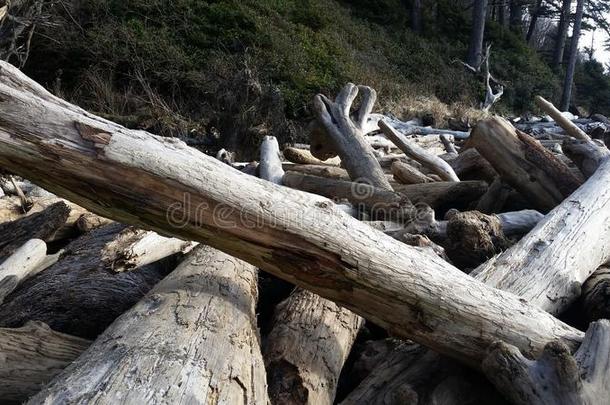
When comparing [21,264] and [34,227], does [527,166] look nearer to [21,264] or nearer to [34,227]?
[21,264]

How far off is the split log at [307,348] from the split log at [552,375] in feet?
2.16

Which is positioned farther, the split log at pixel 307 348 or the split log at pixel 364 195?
the split log at pixel 364 195

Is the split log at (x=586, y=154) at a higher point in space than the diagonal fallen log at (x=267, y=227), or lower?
higher

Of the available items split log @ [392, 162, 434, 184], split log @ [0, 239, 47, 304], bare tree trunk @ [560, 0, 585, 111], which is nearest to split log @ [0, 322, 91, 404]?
split log @ [0, 239, 47, 304]

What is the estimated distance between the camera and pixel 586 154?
4617 mm

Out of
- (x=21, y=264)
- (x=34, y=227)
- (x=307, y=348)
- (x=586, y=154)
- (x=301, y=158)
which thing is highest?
(x=586, y=154)

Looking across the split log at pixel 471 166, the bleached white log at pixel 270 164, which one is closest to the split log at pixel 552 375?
the bleached white log at pixel 270 164

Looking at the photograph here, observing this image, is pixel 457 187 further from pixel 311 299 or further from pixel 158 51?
pixel 158 51

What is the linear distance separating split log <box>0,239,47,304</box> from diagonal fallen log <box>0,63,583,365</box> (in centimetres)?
157

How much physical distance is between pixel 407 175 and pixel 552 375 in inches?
129

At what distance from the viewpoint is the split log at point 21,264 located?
3461mm

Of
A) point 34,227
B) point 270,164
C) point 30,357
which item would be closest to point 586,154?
point 270,164

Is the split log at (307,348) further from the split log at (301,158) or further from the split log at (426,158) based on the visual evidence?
the split log at (301,158)

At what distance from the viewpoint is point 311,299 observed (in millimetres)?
2867
